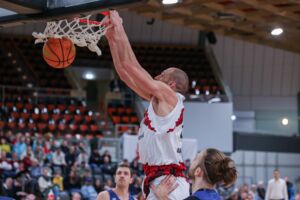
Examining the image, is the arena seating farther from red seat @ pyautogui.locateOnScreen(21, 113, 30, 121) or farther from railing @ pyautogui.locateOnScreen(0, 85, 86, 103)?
railing @ pyautogui.locateOnScreen(0, 85, 86, 103)

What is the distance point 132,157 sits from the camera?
20.1 metres

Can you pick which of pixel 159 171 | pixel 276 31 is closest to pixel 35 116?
pixel 276 31

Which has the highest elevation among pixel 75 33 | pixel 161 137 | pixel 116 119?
pixel 75 33

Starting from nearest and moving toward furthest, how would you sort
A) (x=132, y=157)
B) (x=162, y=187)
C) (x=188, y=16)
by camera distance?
(x=162, y=187) < (x=188, y=16) < (x=132, y=157)

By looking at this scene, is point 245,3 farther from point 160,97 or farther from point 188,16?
point 160,97

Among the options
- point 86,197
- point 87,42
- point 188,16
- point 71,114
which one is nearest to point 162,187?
point 87,42

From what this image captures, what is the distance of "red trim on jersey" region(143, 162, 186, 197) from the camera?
15.1 ft

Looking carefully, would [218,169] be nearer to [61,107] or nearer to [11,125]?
[11,125]

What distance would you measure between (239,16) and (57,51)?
13.4m

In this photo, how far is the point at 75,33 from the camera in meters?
5.82

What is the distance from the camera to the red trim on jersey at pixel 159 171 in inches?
181

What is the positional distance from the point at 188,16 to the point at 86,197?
6.23m

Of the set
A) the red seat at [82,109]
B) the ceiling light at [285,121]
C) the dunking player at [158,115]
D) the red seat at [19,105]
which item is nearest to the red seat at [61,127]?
the red seat at [19,105]

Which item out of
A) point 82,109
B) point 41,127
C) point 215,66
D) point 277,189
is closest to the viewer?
point 277,189
